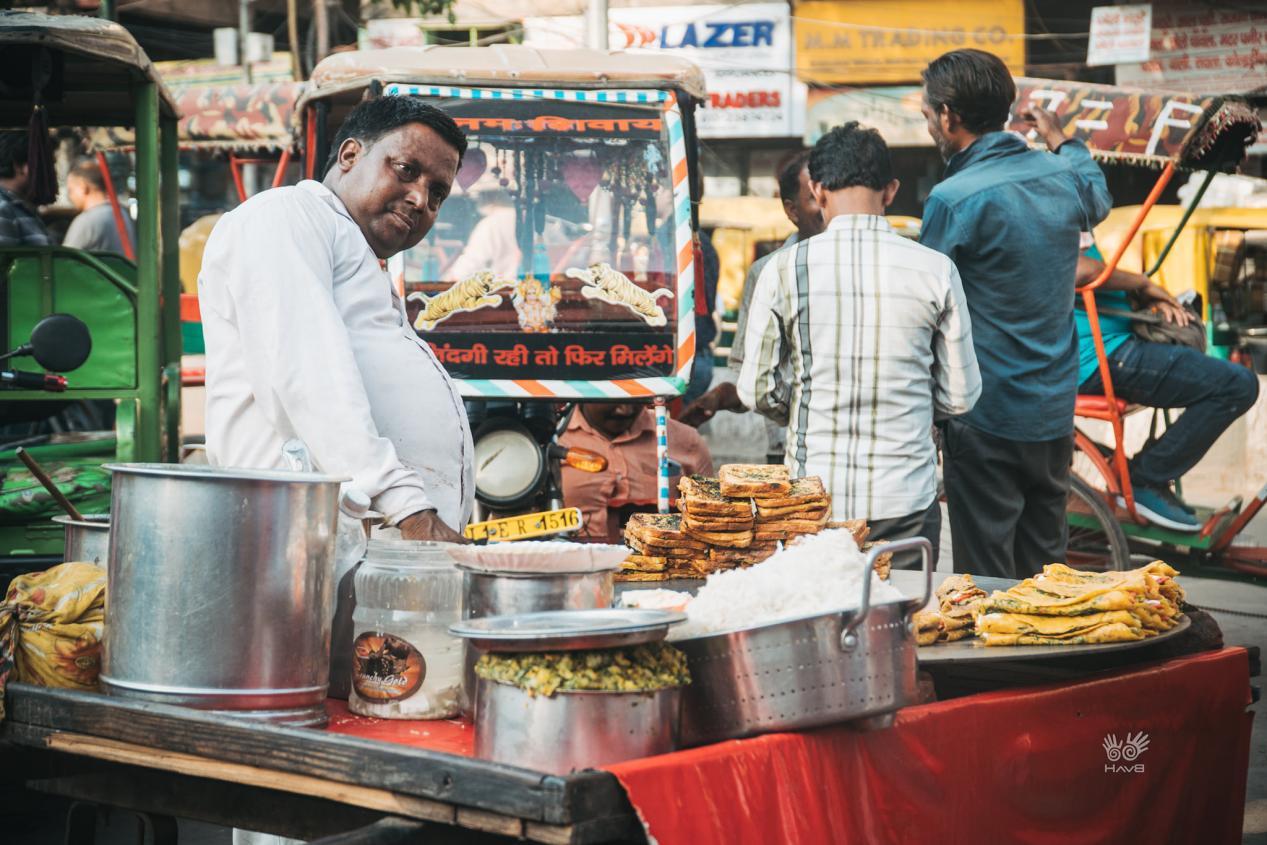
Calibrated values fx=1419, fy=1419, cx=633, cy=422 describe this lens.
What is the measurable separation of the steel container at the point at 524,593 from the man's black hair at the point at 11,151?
537cm

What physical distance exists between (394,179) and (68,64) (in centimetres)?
347

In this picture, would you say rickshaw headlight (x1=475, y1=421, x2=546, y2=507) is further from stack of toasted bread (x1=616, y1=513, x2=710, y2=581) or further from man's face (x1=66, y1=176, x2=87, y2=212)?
man's face (x1=66, y1=176, x2=87, y2=212)

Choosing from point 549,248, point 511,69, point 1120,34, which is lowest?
point 549,248

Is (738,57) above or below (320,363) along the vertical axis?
above

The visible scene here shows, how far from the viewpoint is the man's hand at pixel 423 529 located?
8.25 ft

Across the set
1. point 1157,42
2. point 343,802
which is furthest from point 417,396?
point 1157,42

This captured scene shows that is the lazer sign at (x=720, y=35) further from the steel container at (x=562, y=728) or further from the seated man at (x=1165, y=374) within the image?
the steel container at (x=562, y=728)

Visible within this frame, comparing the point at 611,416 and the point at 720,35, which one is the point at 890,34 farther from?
the point at 611,416

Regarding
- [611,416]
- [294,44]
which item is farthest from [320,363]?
[294,44]

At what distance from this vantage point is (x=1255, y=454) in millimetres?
10562

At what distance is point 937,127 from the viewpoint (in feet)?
15.2

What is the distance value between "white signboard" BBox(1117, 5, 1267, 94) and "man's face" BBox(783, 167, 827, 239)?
10.4m

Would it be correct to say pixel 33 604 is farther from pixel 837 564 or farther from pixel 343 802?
pixel 837 564

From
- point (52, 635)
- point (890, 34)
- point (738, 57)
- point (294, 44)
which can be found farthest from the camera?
point (738, 57)
